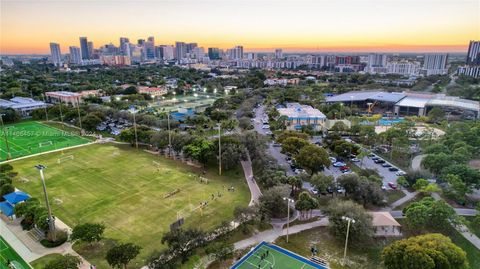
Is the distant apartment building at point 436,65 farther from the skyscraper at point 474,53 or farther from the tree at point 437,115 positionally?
the tree at point 437,115

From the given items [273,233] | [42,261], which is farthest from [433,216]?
[42,261]

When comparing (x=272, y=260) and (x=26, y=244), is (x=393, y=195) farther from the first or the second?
(x=26, y=244)

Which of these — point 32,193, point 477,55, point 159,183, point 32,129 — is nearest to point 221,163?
point 159,183

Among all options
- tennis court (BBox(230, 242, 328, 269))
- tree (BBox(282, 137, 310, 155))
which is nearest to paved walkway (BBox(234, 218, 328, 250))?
tennis court (BBox(230, 242, 328, 269))

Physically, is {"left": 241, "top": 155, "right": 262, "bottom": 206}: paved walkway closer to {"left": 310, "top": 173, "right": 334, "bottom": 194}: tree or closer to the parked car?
{"left": 310, "top": 173, "right": 334, "bottom": 194}: tree

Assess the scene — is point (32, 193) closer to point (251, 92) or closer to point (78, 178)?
point (78, 178)

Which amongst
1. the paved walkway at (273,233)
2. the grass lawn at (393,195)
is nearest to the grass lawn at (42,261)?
the paved walkway at (273,233)
